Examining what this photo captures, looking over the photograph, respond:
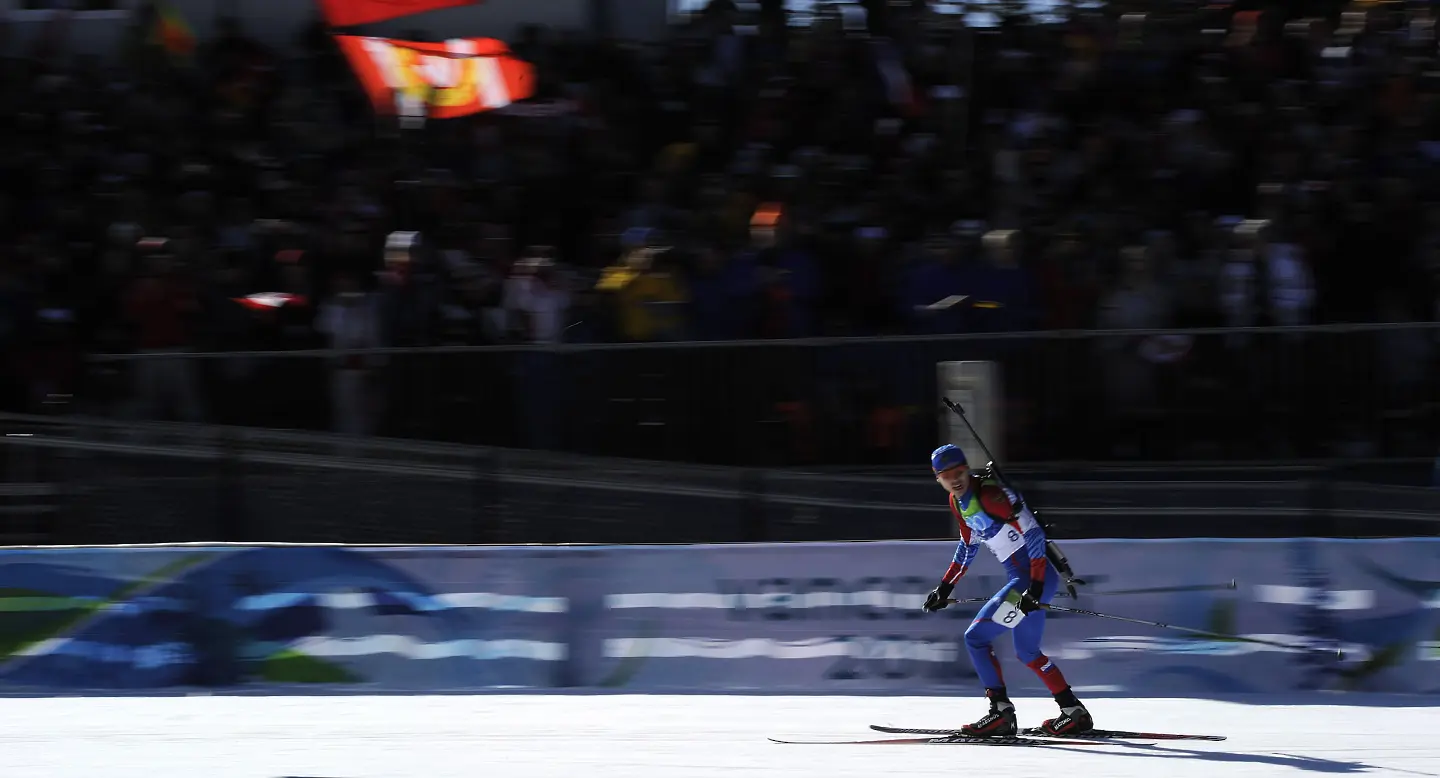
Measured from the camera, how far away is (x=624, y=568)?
1038 cm

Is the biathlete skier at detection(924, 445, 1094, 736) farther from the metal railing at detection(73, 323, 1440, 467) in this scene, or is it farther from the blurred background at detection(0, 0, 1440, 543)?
the metal railing at detection(73, 323, 1440, 467)

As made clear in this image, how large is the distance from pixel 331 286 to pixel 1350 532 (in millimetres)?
6521

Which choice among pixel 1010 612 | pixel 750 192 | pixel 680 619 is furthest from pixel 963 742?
pixel 750 192

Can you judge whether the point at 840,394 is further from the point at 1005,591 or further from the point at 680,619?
the point at 1005,591

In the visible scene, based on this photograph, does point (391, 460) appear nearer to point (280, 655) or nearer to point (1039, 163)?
point (280, 655)

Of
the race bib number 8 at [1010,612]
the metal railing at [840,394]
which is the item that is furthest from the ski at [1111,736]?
the metal railing at [840,394]

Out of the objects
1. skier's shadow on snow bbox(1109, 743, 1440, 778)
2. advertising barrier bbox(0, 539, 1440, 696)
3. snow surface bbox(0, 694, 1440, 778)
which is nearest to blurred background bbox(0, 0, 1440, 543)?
advertising barrier bbox(0, 539, 1440, 696)

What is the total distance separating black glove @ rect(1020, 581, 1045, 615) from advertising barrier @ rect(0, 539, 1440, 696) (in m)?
1.48

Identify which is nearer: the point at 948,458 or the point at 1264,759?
the point at 1264,759

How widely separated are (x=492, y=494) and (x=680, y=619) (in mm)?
1422

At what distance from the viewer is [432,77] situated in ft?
44.0

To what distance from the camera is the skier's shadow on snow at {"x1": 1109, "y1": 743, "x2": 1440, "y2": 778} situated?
7910 millimetres

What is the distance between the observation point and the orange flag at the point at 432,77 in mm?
13234

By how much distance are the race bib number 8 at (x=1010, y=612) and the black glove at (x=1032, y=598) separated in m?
0.09
